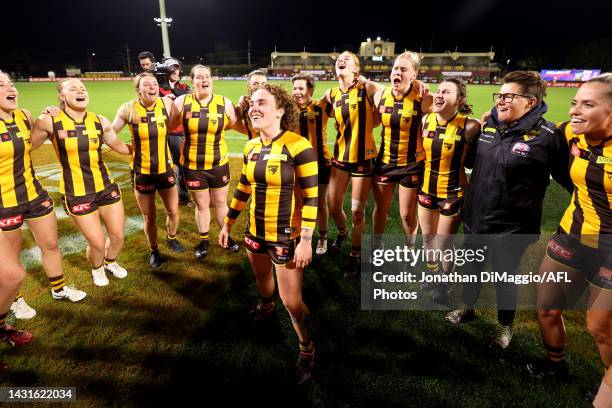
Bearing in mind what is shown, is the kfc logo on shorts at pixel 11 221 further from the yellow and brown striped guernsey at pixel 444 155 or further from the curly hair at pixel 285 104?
the yellow and brown striped guernsey at pixel 444 155

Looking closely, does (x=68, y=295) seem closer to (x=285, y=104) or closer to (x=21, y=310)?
(x=21, y=310)

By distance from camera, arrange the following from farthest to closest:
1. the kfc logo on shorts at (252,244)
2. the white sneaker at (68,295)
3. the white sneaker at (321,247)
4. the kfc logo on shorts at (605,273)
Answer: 1. the white sneaker at (321,247)
2. the white sneaker at (68,295)
3. the kfc logo on shorts at (252,244)
4. the kfc logo on shorts at (605,273)

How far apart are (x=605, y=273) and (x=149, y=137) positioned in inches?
198

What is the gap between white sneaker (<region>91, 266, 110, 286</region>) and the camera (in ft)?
14.7

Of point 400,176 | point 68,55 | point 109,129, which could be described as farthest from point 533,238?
point 68,55

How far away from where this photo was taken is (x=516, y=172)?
3.01 metres

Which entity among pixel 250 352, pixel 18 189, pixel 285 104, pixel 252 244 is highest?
pixel 285 104

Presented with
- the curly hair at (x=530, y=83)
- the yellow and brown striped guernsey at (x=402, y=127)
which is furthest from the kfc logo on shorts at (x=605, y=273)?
the yellow and brown striped guernsey at (x=402, y=127)

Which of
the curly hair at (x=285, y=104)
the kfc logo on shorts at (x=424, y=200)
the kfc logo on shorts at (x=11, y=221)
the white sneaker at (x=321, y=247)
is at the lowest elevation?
the white sneaker at (x=321, y=247)

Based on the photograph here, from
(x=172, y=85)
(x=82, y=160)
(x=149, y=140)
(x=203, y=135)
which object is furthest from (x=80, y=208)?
(x=172, y=85)

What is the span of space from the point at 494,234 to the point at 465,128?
1242 mm

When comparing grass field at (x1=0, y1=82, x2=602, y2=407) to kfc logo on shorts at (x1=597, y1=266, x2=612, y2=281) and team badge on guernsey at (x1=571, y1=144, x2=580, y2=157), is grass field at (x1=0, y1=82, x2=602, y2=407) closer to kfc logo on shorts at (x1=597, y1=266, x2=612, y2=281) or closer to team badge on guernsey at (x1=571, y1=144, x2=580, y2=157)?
kfc logo on shorts at (x1=597, y1=266, x2=612, y2=281)

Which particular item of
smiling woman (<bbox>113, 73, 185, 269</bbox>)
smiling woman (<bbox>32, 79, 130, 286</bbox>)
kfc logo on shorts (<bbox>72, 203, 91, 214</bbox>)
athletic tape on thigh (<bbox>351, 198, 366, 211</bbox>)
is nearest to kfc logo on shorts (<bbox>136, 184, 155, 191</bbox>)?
smiling woman (<bbox>113, 73, 185, 269</bbox>)

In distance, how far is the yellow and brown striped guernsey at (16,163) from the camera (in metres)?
3.38
